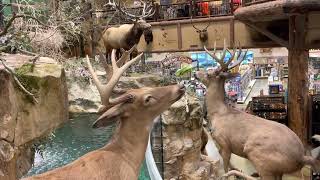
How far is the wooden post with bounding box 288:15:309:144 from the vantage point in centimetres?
793

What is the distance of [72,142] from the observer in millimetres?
6840

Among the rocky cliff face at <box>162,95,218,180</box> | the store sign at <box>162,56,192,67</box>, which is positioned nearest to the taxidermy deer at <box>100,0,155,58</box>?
the store sign at <box>162,56,192,67</box>

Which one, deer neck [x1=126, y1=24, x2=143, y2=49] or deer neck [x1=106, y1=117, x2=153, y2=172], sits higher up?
deer neck [x1=126, y1=24, x2=143, y2=49]

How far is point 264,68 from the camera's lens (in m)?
15.2

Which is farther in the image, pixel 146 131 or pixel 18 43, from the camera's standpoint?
pixel 18 43

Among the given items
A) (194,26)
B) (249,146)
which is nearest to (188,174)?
(249,146)

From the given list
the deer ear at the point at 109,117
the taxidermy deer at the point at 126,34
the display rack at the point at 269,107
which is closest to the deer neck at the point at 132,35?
the taxidermy deer at the point at 126,34

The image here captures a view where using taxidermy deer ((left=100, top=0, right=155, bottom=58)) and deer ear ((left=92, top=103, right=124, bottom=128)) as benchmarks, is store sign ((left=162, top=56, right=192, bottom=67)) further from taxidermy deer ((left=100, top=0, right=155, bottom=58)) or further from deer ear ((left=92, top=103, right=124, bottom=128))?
deer ear ((left=92, top=103, right=124, bottom=128))

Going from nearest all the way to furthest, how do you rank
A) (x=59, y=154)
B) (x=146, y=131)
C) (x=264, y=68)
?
(x=146, y=131), (x=59, y=154), (x=264, y=68)

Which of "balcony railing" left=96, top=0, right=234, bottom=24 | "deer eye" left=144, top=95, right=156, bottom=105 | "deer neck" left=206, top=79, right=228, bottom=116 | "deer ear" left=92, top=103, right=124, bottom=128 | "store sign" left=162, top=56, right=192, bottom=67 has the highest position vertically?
"balcony railing" left=96, top=0, right=234, bottom=24

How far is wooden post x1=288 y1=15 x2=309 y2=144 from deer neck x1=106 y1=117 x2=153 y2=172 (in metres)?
5.75

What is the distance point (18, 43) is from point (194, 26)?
279 inches

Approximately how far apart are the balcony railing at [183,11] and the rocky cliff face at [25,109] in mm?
7728

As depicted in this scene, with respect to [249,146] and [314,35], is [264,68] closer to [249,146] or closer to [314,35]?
[314,35]
